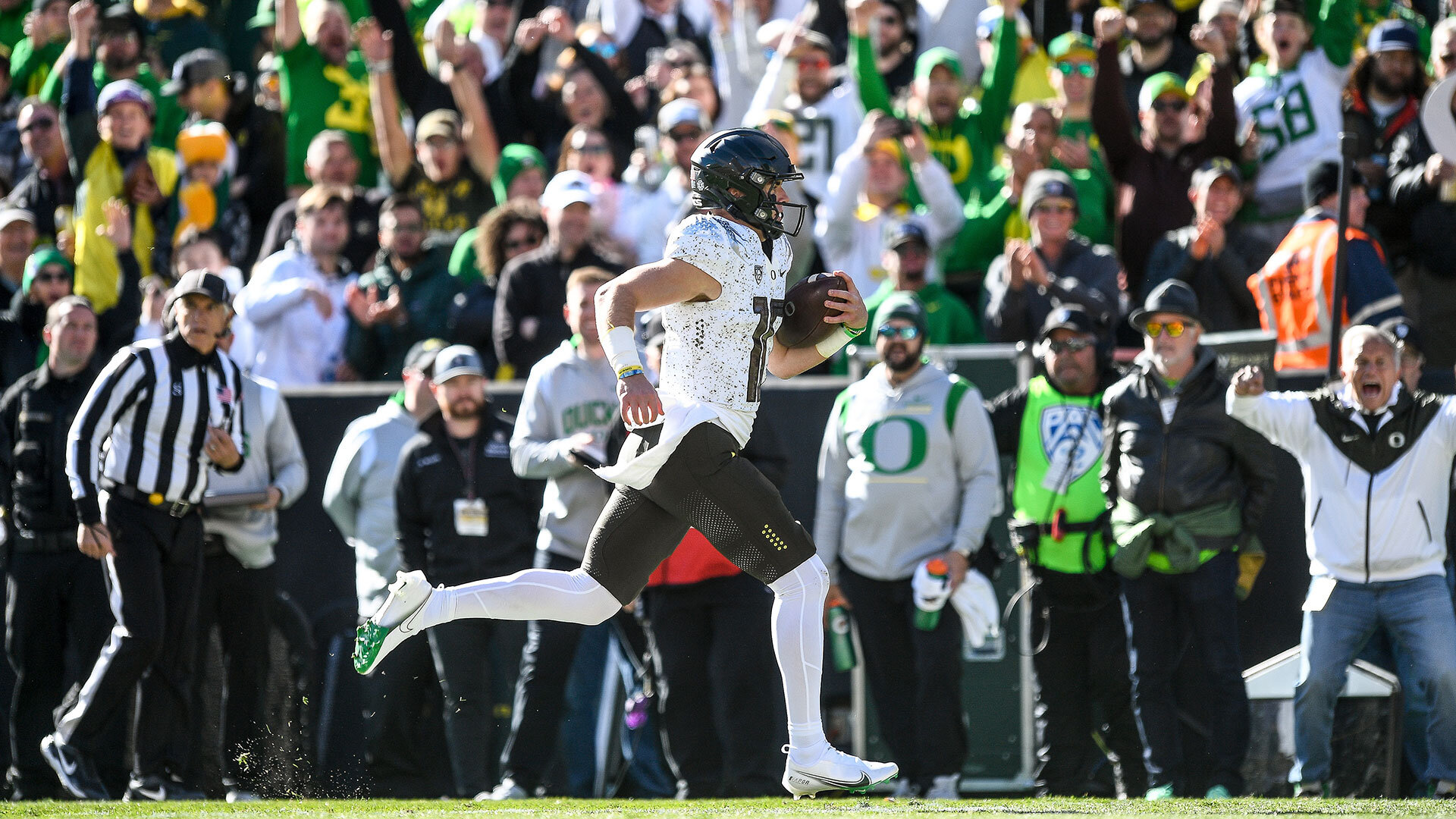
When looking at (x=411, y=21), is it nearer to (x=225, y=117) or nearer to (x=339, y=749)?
(x=225, y=117)

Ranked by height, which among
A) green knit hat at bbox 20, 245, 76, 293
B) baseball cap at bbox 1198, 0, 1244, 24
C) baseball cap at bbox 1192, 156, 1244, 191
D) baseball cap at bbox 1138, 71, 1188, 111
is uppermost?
baseball cap at bbox 1198, 0, 1244, 24

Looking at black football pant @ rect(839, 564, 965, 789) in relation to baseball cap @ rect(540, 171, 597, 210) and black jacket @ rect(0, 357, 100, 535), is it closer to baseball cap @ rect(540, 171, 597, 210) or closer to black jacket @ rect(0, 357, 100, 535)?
baseball cap @ rect(540, 171, 597, 210)

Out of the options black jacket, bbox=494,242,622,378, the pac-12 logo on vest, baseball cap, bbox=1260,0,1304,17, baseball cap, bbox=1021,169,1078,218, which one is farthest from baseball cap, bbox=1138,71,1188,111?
black jacket, bbox=494,242,622,378

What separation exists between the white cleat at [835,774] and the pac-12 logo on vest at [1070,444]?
103 inches

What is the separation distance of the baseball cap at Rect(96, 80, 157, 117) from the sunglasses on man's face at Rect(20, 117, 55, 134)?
537 mm

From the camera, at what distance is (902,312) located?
7730 millimetres

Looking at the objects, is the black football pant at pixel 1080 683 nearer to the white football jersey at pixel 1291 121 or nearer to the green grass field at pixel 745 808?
the green grass field at pixel 745 808

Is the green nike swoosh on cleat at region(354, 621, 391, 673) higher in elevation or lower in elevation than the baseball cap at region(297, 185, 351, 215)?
lower

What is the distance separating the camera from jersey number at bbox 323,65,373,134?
11.0 metres

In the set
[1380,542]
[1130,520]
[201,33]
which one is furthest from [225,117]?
[1380,542]

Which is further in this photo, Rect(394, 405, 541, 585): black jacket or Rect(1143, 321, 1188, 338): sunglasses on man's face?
Rect(394, 405, 541, 585): black jacket

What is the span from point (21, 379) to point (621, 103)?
13.9 feet

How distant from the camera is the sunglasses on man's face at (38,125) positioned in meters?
10.6

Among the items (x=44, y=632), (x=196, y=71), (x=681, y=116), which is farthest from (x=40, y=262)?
(x=681, y=116)
